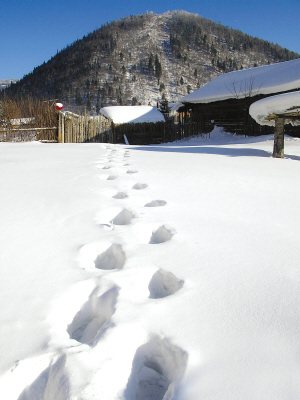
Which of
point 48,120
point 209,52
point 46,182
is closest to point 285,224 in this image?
point 46,182

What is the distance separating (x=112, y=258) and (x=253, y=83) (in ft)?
39.9

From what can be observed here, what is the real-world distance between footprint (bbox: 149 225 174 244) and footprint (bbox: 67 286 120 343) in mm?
568

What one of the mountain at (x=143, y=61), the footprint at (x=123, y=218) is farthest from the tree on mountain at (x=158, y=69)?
the footprint at (x=123, y=218)

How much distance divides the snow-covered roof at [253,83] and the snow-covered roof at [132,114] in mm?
2474

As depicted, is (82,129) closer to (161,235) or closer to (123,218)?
(123,218)

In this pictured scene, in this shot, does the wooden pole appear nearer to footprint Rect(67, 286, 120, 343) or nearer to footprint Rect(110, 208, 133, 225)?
footprint Rect(110, 208, 133, 225)

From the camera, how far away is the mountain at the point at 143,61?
40781 millimetres

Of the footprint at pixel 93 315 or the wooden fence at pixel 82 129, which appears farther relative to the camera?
the wooden fence at pixel 82 129

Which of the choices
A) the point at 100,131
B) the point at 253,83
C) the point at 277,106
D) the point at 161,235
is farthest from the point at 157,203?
the point at 253,83

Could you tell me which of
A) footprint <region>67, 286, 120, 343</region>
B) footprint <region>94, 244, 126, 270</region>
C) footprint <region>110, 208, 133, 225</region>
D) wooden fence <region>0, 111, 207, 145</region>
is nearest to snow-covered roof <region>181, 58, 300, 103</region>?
wooden fence <region>0, 111, 207, 145</region>

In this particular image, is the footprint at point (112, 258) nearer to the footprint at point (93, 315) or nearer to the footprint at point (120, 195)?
the footprint at point (93, 315)

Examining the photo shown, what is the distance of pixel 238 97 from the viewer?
37.3 ft

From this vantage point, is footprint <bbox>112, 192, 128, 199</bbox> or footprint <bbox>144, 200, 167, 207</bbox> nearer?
footprint <bbox>144, 200, 167, 207</bbox>

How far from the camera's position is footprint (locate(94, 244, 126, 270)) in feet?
4.27
